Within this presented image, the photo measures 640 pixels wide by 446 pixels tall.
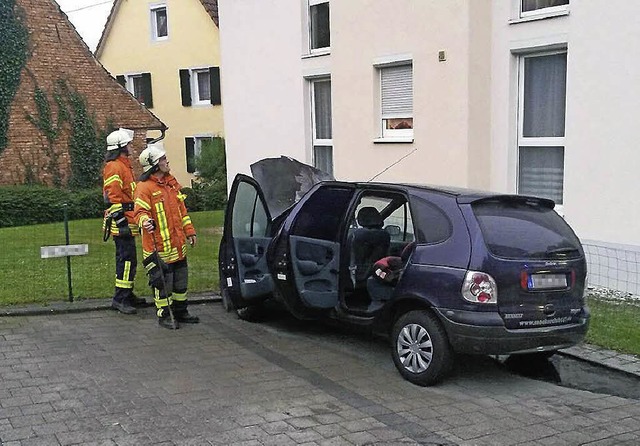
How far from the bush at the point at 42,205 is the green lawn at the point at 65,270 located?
3.72 m

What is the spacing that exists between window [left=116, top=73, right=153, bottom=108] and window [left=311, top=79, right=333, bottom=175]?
61.7 feet

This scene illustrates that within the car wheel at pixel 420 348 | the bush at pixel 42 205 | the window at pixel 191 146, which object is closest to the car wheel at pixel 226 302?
the car wheel at pixel 420 348

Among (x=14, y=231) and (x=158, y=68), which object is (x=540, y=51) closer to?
(x=14, y=231)

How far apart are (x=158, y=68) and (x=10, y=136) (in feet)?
33.6

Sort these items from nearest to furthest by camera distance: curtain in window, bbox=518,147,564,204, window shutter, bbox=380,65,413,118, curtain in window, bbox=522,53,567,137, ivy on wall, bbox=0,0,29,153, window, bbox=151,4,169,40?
curtain in window, bbox=522,53,567,137 → curtain in window, bbox=518,147,564,204 → window shutter, bbox=380,65,413,118 → ivy on wall, bbox=0,0,29,153 → window, bbox=151,4,169,40

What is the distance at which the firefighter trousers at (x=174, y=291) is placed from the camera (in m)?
7.53

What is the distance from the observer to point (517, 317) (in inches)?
212

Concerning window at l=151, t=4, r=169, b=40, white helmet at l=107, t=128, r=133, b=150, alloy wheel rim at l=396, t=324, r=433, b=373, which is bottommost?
alloy wheel rim at l=396, t=324, r=433, b=373

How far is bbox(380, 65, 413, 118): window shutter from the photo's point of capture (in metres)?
11.6

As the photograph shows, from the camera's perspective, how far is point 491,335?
5324mm

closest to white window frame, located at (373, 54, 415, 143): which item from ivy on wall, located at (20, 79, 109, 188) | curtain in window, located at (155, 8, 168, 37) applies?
ivy on wall, located at (20, 79, 109, 188)

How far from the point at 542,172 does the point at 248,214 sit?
15.1ft

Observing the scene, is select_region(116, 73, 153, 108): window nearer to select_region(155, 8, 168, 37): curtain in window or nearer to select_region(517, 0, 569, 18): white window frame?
select_region(155, 8, 168, 37): curtain in window

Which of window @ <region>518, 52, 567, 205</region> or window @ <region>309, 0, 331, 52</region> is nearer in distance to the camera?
window @ <region>518, 52, 567, 205</region>
